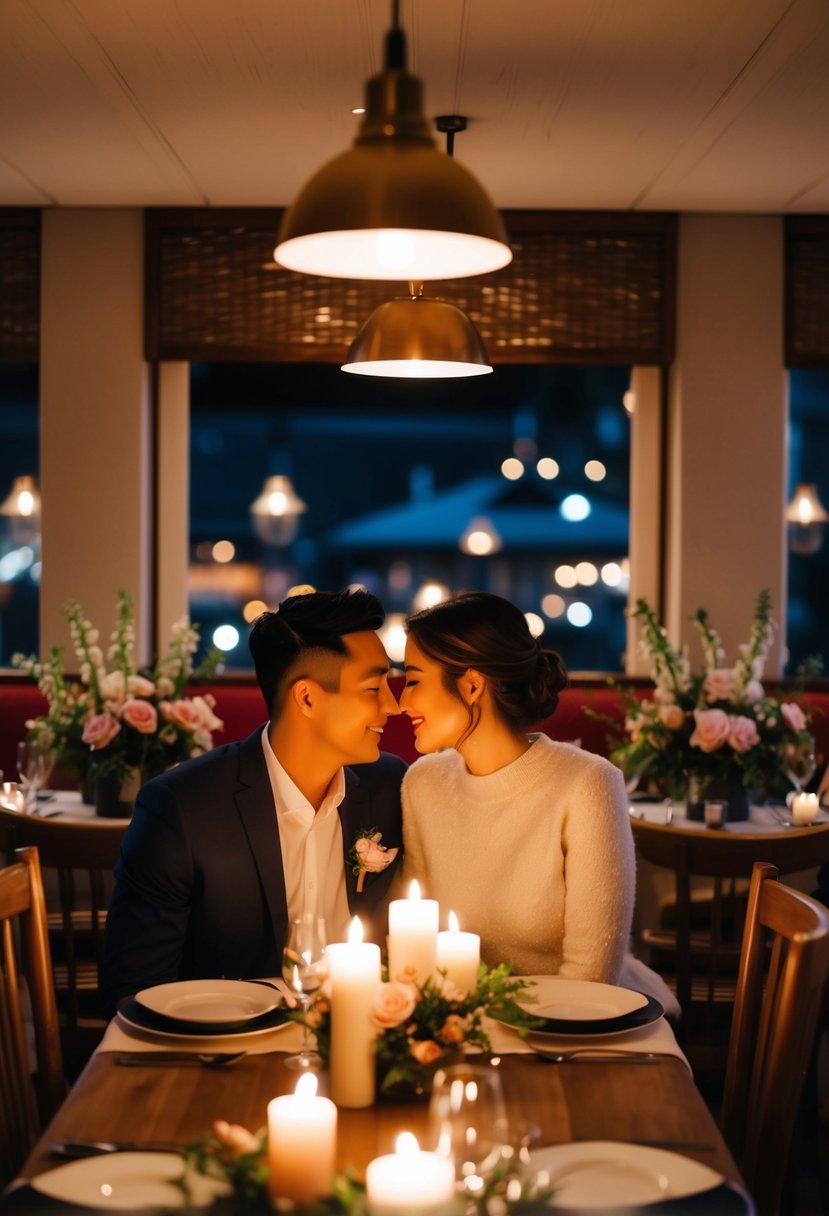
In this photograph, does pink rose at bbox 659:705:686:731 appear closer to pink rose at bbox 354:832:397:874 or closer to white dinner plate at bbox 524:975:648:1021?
pink rose at bbox 354:832:397:874

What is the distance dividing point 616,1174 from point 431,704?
1188 mm

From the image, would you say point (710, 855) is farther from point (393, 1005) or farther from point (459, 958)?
point (393, 1005)

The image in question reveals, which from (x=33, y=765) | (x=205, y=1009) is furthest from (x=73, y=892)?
(x=205, y=1009)

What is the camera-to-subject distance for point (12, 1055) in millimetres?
2115

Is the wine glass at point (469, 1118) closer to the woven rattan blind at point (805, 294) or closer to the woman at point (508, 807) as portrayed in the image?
the woman at point (508, 807)

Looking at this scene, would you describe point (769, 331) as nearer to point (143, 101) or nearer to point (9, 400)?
point (143, 101)

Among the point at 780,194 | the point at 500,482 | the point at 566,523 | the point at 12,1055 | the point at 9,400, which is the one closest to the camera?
the point at 12,1055

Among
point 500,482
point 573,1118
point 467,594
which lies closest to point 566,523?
point 500,482

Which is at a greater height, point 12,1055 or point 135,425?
point 135,425

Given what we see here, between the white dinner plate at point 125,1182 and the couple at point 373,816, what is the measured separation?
0.80 m

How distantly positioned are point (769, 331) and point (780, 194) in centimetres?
59

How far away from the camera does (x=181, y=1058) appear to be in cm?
189

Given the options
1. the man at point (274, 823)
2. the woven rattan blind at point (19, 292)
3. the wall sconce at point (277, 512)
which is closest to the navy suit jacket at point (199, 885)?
the man at point (274, 823)

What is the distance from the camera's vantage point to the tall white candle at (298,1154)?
4.32 feet
